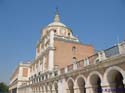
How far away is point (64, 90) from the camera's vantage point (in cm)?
2256

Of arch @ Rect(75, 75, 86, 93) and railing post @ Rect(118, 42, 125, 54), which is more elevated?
railing post @ Rect(118, 42, 125, 54)

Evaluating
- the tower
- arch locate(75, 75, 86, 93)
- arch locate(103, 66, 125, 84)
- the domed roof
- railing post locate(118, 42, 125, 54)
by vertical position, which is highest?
the domed roof

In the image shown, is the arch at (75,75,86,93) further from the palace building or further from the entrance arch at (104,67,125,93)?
the entrance arch at (104,67,125,93)

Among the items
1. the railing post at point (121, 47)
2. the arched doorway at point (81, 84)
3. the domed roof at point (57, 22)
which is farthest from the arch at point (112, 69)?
the domed roof at point (57, 22)

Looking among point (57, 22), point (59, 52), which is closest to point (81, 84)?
point (59, 52)

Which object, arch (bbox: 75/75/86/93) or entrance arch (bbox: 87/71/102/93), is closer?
entrance arch (bbox: 87/71/102/93)

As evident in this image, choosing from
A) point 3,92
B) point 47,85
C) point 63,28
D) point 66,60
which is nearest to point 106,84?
point 47,85

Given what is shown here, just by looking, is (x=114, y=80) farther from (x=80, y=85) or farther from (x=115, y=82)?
(x=80, y=85)

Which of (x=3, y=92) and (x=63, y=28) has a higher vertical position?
(x=63, y=28)

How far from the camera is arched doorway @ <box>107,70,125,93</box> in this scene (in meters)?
15.6

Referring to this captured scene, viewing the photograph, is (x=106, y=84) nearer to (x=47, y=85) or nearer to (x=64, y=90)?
(x=64, y=90)

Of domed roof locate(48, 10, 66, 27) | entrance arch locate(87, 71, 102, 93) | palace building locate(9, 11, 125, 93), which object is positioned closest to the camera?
palace building locate(9, 11, 125, 93)

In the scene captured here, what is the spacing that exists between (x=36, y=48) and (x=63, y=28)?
293 inches

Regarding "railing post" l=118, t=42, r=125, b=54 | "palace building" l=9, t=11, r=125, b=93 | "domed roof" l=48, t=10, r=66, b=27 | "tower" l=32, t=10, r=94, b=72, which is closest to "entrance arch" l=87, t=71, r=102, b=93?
"palace building" l=9, t=11, r=125, b=93
